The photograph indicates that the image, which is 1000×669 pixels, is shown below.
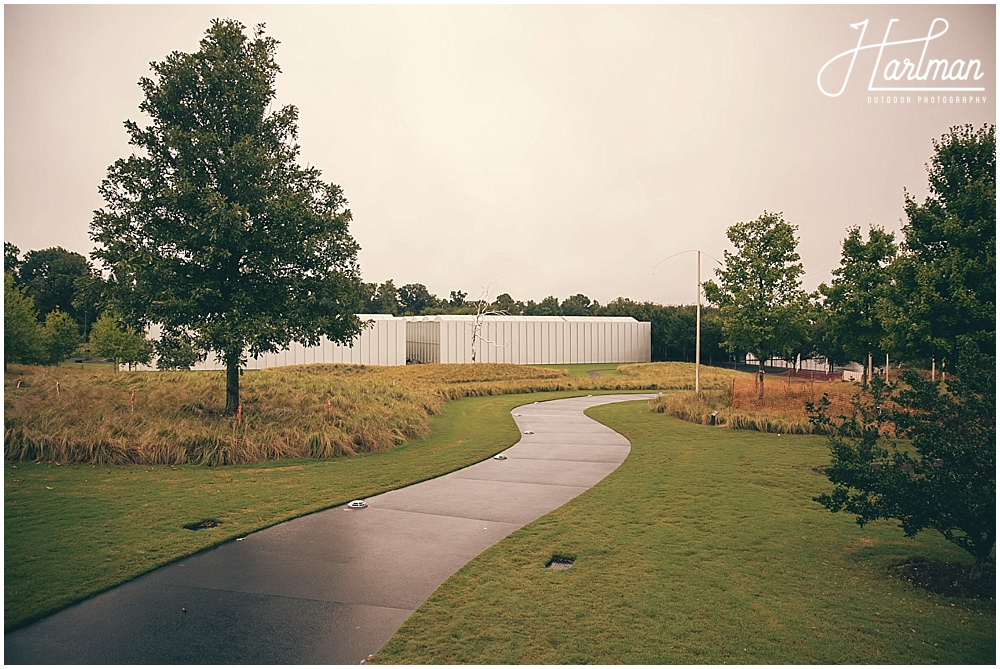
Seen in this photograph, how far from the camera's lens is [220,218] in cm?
1237

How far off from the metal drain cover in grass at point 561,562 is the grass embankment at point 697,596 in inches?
3.3

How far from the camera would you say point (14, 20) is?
9.93m

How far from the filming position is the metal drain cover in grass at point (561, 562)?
666 cm

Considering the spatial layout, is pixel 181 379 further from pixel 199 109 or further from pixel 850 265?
pixel 850 265

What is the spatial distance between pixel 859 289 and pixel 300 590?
2567cm

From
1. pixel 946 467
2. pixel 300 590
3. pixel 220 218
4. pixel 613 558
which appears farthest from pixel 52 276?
pixel 946 467

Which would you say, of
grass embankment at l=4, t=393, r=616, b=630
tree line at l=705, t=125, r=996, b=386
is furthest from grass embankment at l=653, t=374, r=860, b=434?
grass embankment at l=4, t=393, r=616, b=630

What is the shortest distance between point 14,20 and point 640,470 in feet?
40.5

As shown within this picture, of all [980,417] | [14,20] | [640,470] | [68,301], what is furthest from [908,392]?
[68,301]

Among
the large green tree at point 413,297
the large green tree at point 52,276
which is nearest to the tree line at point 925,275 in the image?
the large green tree at point 52,276

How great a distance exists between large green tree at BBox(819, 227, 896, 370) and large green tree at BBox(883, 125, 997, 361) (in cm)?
661

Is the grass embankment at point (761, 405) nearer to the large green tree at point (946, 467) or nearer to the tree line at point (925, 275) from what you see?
the tree line at point (925, 275)

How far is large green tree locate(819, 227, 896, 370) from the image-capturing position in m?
25.3

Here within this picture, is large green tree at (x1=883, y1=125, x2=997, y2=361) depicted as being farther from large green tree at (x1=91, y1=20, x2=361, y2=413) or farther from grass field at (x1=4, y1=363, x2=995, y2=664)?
large green tree at (x1=91, y1=20, x2=361, y2=413)
